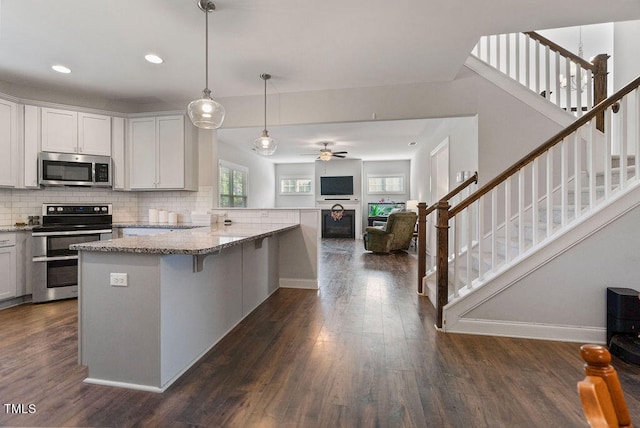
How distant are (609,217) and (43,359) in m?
4.44

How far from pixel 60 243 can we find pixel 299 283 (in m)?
2.91

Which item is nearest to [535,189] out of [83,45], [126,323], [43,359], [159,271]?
[159,271]

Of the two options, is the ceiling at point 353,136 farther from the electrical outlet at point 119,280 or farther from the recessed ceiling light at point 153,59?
the electrical outlet at point 119,280

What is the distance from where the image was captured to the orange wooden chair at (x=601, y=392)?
54 cm

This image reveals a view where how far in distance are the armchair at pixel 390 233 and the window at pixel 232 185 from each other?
12.2ft

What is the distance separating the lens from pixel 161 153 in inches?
163

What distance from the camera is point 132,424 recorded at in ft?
5.02

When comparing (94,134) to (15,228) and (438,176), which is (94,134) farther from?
(438,176)

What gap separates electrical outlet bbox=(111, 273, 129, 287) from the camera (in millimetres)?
1824

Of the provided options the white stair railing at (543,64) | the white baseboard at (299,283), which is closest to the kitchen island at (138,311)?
the white baseboard at (299,283)

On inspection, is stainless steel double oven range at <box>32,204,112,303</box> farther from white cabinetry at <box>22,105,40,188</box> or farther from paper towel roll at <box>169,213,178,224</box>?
paper towel roll at <box>169,213,178,224</box>

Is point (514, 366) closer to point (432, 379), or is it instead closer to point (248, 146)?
point (432, 379)

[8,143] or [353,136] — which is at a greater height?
[353,136]

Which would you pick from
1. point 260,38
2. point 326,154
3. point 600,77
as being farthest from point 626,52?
point 326,154
